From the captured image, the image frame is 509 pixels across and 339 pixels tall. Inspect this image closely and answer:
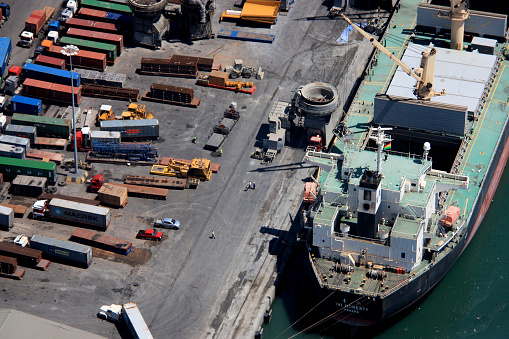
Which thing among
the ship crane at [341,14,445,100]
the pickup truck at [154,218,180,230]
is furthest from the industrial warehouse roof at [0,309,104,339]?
the ship crane at [341,14,445,100]

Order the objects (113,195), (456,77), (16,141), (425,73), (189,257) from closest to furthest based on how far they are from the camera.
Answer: (189,257) → (113,195) → (425,73) → (16,141) → (456,77)

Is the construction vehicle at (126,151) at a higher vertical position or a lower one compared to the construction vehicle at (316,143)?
lower

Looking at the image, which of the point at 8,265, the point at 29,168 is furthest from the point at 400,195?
the point at 29,168

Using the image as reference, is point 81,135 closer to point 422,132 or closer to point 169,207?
point 169,207

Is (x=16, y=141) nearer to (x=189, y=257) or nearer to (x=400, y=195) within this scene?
(x=189, y=257)

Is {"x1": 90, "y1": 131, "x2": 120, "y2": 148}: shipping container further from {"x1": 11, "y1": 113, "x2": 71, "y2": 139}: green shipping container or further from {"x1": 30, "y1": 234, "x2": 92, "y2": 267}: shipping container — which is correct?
{"x1": 30, "y1": 234, "x2": 92, "y2": 267}: shipping container

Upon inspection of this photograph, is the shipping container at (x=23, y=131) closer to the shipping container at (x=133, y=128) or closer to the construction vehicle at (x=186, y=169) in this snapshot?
the shipping container at (x=133, y=128)

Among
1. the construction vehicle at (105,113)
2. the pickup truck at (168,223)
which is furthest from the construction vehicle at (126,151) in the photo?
the pickup truck at (168,223)
